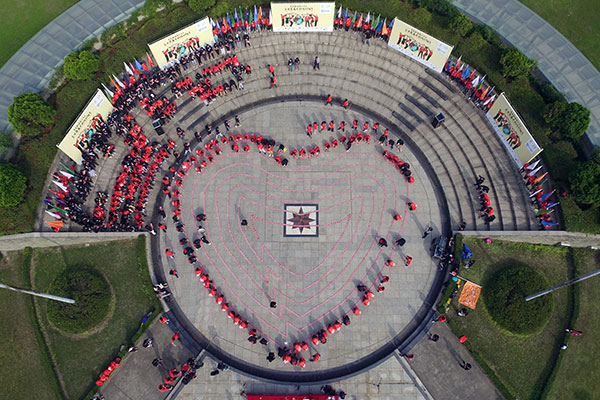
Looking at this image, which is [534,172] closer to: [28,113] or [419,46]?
[419,46]

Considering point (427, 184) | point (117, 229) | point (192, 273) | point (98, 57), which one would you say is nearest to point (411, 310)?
point (427, 184)

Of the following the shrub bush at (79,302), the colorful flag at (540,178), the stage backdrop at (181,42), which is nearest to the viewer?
the shrub bush at (79,302)

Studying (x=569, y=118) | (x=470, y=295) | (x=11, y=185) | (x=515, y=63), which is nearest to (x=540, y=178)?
(x=569, y=118)

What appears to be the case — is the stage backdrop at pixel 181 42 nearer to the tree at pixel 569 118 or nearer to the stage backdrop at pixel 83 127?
the stage backdrop at pixel 83 127

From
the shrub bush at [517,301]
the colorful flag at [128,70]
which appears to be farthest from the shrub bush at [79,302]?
the shrub bush at [517,301]

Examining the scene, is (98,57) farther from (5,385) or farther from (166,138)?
(5,385)

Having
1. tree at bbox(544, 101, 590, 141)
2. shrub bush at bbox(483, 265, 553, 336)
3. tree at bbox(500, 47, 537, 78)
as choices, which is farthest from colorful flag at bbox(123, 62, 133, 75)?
tree at bbox(544, 101, 590, 141)
